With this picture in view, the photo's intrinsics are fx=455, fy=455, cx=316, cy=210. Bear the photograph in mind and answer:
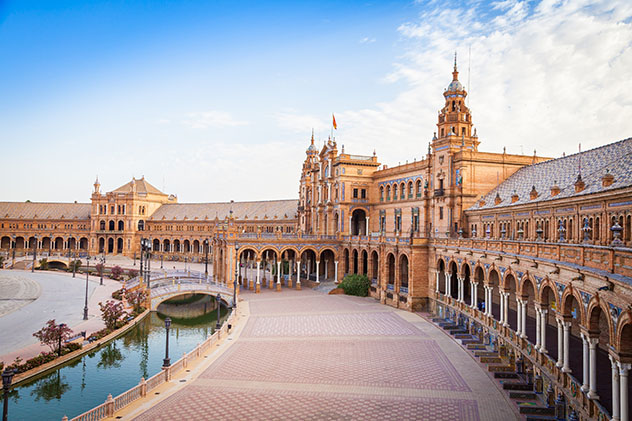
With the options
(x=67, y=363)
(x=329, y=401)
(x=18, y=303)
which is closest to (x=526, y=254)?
(x=329, y=401)

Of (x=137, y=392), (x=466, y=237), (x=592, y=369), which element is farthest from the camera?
(x=466, y=237)

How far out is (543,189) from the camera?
3256 cm

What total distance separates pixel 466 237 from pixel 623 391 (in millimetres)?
31740

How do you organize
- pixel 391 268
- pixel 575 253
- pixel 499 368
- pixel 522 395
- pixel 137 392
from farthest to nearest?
1. pixel 391 268
2. pixel 499 368
3. pixel 522 395
4. pixel 137 392
5. pixel 575 253

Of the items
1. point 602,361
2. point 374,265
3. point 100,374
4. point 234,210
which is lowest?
point 100,374

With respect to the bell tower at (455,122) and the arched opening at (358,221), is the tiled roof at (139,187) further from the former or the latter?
the bell tower at (455,122)

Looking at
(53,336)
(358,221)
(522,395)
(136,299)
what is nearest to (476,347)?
(522,395)

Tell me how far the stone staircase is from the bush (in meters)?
18.4

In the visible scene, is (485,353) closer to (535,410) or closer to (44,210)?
(535,410)

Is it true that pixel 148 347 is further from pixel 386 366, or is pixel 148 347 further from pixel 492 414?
pixel 492 414

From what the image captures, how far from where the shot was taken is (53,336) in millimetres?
28406

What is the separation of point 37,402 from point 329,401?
1532 cm

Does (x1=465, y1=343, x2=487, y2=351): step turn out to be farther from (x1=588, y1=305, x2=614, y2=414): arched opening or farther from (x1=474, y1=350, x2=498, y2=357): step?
(x1=588, y1=305, x2=614, y2=414): arched opening

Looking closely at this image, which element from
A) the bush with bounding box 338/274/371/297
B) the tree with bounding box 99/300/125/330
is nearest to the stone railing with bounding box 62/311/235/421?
the tree with bounding box 99/300/125/330
